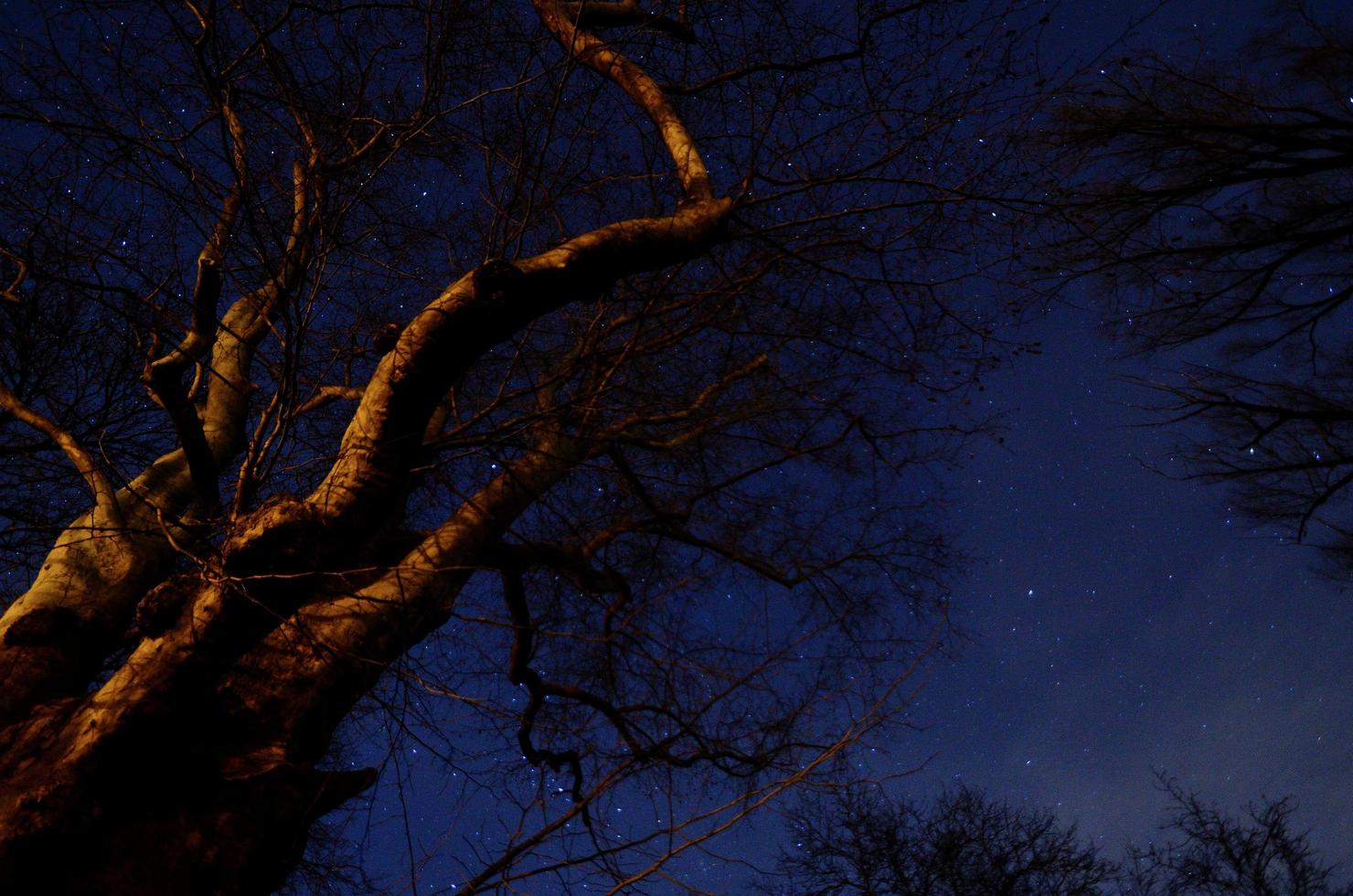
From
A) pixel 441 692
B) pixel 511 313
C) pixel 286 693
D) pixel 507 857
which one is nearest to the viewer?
→ pixel 441 692

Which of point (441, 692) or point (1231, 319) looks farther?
point (1231, 319)

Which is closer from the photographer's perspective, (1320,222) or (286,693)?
(286,693)

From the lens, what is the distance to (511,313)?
3.12m

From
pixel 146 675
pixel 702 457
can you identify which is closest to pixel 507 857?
pixel 146 675

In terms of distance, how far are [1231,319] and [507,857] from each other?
19.4 ft

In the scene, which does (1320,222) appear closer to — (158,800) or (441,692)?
(441,692)

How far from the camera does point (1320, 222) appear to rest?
17.9 ft

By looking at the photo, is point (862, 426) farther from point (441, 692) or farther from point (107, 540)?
point (107, 540)

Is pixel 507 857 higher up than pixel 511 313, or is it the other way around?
pixel 511 313

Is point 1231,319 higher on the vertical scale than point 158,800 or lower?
higher

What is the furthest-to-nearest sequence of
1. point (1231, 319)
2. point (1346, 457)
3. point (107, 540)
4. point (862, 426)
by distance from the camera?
point (1231, 319), point (1346, 457), point (862, 426), point (107, 540)

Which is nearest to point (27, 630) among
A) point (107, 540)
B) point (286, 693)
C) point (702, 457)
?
point (107, 540)

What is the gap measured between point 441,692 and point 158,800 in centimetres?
138

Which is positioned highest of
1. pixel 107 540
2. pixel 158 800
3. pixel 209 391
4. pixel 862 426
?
pixel 209 391
